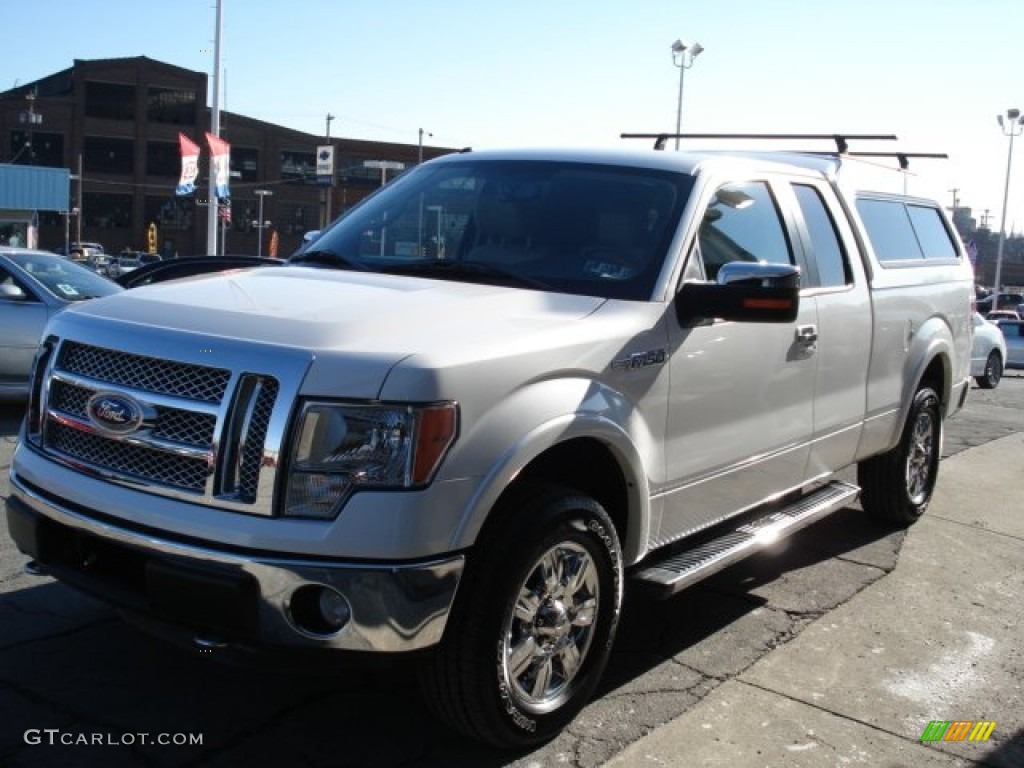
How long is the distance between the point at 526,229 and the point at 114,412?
1.75 metres

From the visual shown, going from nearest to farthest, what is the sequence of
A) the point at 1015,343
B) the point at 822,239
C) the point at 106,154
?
the point at 822,239, the point at 1015,343, the point at 106,154

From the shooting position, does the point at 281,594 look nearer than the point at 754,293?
Yes

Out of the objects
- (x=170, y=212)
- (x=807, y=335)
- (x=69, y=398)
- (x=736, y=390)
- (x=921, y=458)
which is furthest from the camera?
(x=170, y=212)

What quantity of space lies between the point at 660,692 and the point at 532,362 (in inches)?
57.5

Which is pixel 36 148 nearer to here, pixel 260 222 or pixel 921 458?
pixel 260 222

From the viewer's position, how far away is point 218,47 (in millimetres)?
29812

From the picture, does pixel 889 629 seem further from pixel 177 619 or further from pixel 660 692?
pixel 177 619

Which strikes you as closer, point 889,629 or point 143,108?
point 889,629

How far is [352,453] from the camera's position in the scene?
2.81m

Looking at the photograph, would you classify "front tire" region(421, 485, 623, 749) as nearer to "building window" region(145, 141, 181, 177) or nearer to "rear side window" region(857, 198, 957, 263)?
"rear side window" region(857, 198, 957, 263)

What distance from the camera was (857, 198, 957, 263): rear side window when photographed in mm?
5680

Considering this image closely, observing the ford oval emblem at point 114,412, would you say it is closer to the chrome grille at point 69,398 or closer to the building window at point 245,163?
the chrome grille at point 69,398

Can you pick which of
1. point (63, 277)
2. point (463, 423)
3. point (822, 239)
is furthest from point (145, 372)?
point (63, 277)

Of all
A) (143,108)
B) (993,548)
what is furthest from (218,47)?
(143,108)
